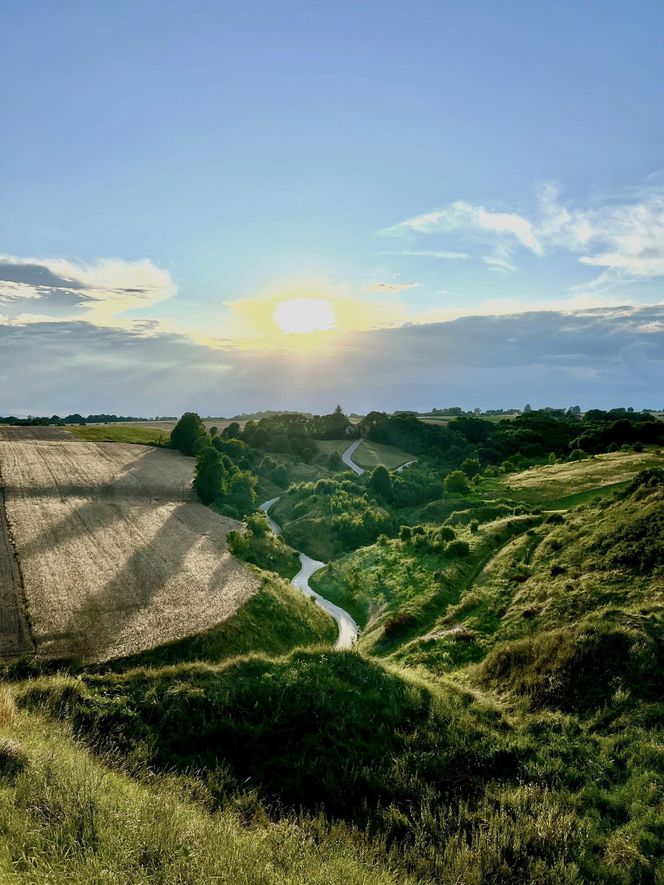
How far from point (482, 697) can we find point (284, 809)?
12.0 m

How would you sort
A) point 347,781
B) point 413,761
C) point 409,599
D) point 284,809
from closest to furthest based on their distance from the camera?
point 284,809 < point 347,781 < point 413,761 < point 409,599

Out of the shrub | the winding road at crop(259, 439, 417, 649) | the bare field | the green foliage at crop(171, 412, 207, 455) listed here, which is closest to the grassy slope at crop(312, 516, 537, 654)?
the winding road at crop(259, 439, 417, 649)

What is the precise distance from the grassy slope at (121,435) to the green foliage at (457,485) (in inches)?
3009

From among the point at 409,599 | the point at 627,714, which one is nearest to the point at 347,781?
the point at 627,714

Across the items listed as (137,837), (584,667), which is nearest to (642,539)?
(584,667)

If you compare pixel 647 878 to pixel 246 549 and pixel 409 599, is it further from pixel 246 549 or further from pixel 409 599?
pixel 246 549

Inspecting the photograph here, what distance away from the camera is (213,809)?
14555 mm

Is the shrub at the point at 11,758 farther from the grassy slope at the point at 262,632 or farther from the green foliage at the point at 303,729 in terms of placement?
the grassy slope at the point at 262,632

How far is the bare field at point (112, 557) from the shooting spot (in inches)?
1470

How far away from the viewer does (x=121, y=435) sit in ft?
440

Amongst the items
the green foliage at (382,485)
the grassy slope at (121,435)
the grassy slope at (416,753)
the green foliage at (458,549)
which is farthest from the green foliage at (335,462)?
the grassy slope at (416,753)

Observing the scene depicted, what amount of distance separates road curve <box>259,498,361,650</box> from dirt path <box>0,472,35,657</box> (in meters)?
21.7

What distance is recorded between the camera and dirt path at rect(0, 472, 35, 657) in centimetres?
3281

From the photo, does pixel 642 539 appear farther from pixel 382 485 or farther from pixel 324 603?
pixel 382 485
